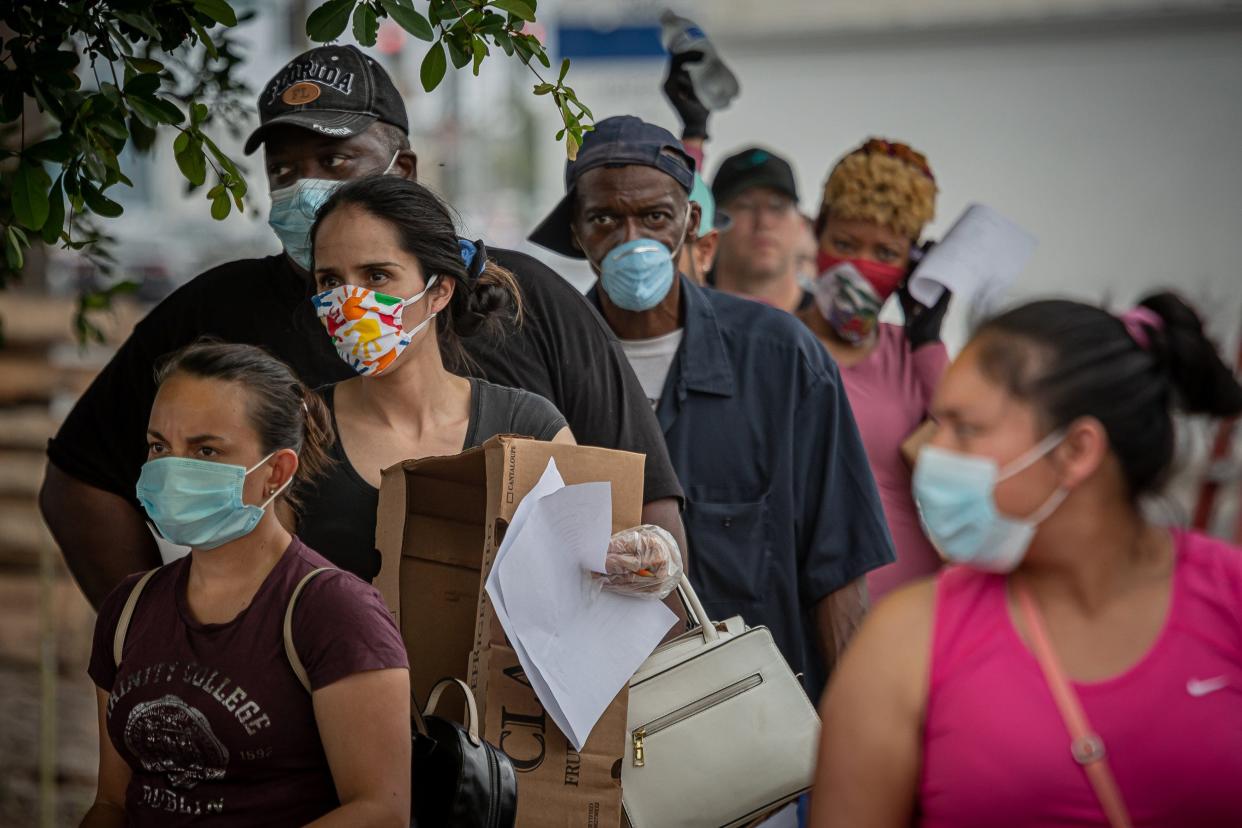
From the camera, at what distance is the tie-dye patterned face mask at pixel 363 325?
3.32 meters

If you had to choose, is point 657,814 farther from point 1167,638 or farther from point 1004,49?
point 1004,49

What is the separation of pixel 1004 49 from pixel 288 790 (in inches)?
736

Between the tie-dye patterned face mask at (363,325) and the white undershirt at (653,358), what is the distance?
1.05 metres

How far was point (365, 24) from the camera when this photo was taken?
2.98 meters

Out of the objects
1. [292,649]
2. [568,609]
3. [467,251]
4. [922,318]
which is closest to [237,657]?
[292,649]

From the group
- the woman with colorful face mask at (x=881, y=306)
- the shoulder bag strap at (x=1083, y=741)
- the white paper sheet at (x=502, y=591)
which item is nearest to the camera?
the shoulder bag strap at (x=1083, y=741)

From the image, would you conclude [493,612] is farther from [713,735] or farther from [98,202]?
[98,202]

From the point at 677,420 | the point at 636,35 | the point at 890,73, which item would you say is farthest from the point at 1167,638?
the point at 890,73

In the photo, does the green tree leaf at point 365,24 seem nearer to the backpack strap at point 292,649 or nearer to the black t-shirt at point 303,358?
the black t-shirt at point 303,358

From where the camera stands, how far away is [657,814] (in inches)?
126

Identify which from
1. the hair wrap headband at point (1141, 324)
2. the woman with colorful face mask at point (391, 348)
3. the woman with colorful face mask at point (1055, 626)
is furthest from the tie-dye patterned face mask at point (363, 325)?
the hair wrap headband at point (1141, 324)

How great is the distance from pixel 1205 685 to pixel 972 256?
2810mm

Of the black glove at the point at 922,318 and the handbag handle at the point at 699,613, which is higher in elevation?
the black glove at the point at 922,318

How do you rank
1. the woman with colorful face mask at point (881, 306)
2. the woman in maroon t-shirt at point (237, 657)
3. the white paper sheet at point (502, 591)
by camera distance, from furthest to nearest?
the woman with colorful face mask at point (881, 306)
the white paper sheet at point (502, 591)
the woman in maroon t-shirt at point (237, 657)
